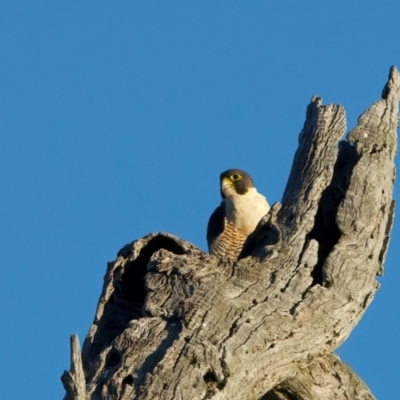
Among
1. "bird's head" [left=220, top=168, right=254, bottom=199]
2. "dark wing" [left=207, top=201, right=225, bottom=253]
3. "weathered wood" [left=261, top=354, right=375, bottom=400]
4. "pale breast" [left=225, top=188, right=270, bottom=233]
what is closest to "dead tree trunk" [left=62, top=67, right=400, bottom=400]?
"weathered wood" [left=261, top=354, right=375, bottom=400]

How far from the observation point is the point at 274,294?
7.52m

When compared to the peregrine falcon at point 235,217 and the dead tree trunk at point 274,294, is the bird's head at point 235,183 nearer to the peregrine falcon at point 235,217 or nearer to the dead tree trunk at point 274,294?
the peregrine falcon at point 235,217

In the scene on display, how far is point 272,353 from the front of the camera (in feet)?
23.7

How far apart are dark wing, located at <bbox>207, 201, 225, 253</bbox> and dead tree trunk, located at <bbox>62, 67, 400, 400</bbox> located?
2293 millimetres

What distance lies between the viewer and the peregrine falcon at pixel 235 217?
1094 centimetres

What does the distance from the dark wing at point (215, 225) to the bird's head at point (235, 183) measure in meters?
0.19

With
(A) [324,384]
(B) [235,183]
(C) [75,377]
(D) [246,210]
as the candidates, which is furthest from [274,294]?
(B) [235,183]

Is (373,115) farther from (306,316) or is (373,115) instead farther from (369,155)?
(306,316)

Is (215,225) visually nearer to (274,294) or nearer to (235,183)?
(235,183)

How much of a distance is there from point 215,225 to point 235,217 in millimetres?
223

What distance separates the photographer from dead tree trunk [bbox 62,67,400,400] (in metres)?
6.89

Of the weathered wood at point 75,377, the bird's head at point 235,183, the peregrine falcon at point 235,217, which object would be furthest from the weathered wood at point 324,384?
the bird's head at point 235,183

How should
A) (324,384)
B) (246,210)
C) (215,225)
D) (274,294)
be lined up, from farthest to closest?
(215,225)
(246,210)
(324,384)
(274,294)

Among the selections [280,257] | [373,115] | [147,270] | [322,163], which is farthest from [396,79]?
[147,270]
